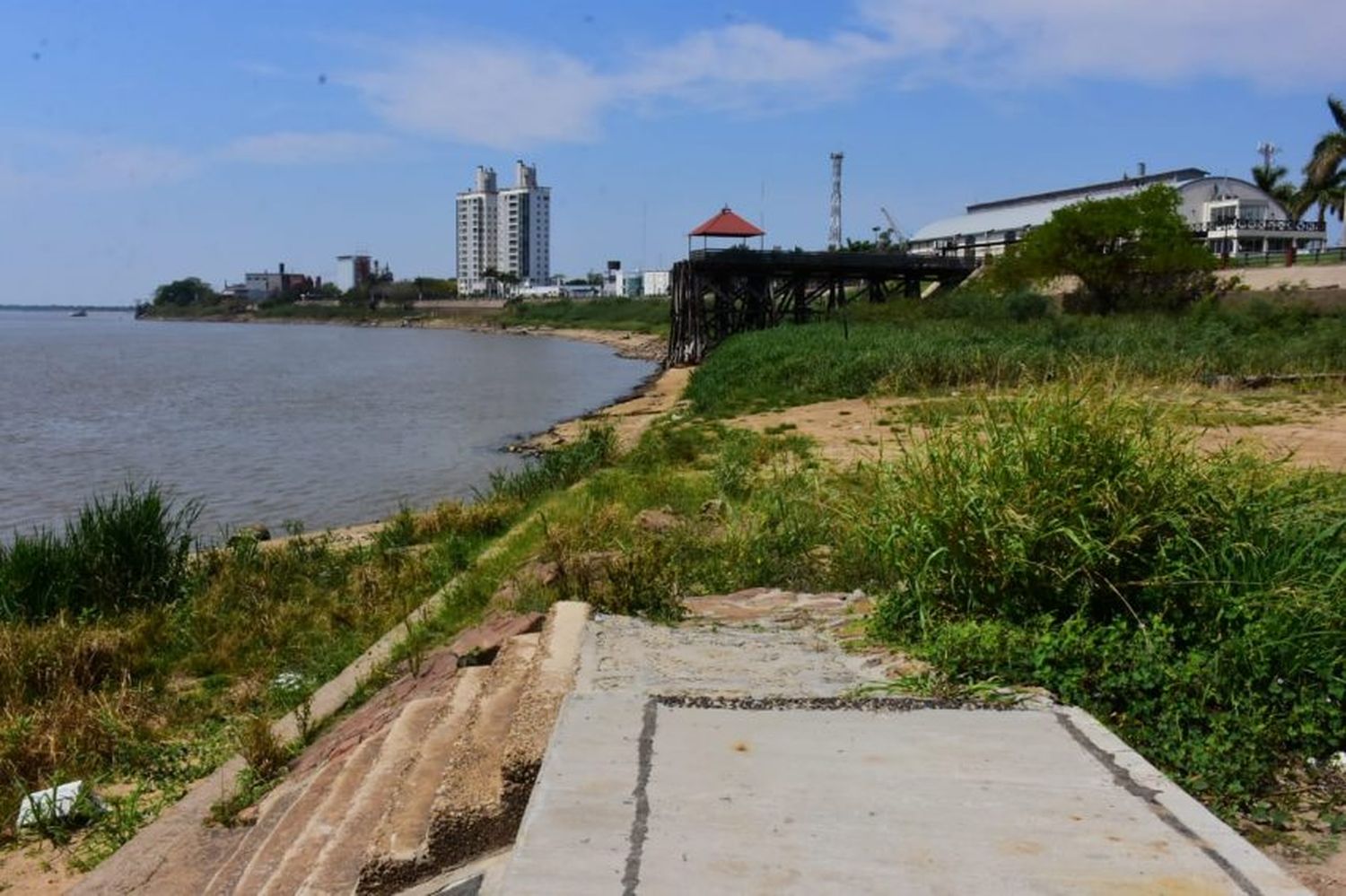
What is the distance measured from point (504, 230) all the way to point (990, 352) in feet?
560

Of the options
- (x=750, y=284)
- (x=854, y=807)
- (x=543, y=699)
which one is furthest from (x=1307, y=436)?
(x=750, y=284)

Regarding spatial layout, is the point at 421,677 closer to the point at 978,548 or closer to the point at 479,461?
the point at 978,548

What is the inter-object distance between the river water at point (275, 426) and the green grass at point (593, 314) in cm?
3482

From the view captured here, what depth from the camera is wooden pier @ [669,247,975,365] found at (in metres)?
47.7

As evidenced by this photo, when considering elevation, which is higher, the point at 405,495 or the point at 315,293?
the point at 315,293

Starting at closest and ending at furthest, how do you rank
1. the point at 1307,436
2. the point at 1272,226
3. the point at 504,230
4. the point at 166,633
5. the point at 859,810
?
the point at 859,810 → the point at 166,633 → the point at 1307,436 → the point at 1272,226 → the point at 504,230

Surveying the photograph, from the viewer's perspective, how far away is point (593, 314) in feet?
376

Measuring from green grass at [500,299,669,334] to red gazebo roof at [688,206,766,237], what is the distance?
40.9 m

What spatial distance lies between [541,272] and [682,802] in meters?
191

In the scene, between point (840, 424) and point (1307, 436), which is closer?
point (1307, 436)

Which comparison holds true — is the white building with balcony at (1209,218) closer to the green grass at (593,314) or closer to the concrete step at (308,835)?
the green grass at (593,314)

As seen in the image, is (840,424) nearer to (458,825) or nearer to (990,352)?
(990,352)

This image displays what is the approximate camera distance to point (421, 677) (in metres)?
5.66

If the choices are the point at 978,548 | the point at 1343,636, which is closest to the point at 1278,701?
the point at 1343,636
